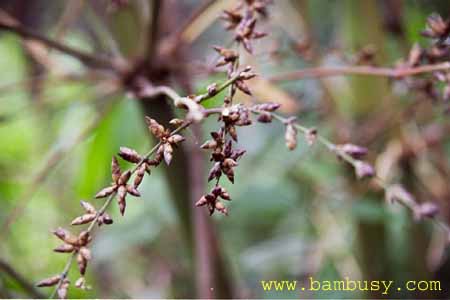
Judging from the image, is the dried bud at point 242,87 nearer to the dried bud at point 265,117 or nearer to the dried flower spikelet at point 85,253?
the dried bud at point 265,117

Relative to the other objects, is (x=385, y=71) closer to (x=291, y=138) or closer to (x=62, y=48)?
(x=291, y=138)

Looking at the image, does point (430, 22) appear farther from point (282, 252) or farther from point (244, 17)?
point (282, 252)

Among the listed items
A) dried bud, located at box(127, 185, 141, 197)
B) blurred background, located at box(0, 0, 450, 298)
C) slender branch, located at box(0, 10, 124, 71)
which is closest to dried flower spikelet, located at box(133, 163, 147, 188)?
dried bud, located at box(127, 185, 141, 197)

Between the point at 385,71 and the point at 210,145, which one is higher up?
the point at 385,71

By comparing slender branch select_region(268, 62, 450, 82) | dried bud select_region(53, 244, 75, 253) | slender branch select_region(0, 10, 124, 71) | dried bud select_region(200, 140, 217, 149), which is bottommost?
dried bud select_region(53, 244, 75, 253)

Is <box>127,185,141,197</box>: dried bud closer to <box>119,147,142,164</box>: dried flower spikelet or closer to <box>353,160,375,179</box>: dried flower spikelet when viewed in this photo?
<box>119,147,142,164</box>: dried flower spikelet

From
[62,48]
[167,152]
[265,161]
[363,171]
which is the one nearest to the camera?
[167,152]

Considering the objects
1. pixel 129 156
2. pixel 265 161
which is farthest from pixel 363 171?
pixel 265 161
